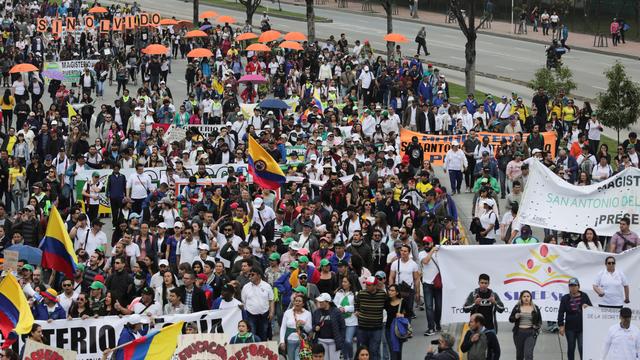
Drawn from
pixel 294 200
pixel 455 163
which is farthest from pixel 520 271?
pixel 455 163

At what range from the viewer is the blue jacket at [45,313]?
18578 mm

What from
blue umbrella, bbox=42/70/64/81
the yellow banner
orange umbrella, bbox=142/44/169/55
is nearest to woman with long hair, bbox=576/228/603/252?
the yellow banner

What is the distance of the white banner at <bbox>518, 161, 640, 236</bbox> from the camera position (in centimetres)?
2175

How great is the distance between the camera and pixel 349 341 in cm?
1820

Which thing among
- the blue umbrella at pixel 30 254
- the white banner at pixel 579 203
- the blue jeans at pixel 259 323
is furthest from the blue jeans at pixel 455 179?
the blue jeans at pixel 259 323

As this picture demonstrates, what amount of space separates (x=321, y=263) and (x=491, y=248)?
2.34 m

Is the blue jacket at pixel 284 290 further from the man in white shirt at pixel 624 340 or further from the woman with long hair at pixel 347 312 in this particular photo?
the man in white shirt at pixel 624 340

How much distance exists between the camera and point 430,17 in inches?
2862

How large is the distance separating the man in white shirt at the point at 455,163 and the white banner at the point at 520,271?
9.27 meters

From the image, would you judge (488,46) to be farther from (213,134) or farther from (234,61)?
(213,134)

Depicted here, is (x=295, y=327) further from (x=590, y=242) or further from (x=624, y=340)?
(x=590, y=242)

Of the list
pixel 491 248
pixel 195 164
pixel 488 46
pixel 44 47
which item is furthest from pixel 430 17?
pixel 491 248

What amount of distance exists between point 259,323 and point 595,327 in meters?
4.43

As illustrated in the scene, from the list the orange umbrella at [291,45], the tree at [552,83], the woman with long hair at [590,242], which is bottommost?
the woman with long hair at [590,242]
